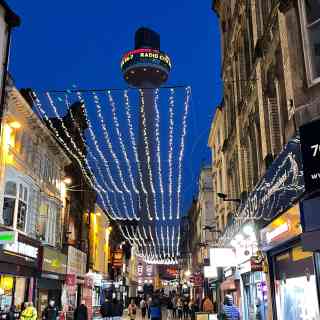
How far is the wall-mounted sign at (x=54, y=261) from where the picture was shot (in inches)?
941

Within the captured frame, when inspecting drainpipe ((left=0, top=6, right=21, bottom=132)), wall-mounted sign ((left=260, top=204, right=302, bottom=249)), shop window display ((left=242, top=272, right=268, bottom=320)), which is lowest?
shop window display ((left=242, top=272, right=268, bottom=320))

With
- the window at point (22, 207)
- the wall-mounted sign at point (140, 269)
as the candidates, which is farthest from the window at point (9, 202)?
the wall-mounted sign at point (140, 269)

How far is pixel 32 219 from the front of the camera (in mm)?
22156

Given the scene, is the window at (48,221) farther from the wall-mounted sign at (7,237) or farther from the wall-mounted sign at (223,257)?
the wall-mounted sign at (223,257)

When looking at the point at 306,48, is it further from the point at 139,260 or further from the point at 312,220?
the point at 139,260

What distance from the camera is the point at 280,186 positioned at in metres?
11.5

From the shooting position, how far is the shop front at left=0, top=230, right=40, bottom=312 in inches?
711

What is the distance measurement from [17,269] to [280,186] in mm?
12946

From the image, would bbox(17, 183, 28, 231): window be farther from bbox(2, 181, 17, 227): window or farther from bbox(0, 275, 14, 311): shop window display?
bbox(0, 275, 14, 311): shop window display

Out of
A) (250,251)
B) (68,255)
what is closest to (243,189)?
(250,251)

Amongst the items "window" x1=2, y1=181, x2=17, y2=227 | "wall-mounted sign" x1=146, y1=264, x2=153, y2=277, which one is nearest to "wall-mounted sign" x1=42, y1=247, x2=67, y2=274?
"window" x1=2, y1=181, x2=17, y2=227

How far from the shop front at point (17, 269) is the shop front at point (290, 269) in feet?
29.9

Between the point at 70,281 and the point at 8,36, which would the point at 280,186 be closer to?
the point at 8,36

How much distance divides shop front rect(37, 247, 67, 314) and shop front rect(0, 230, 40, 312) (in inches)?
49.4
